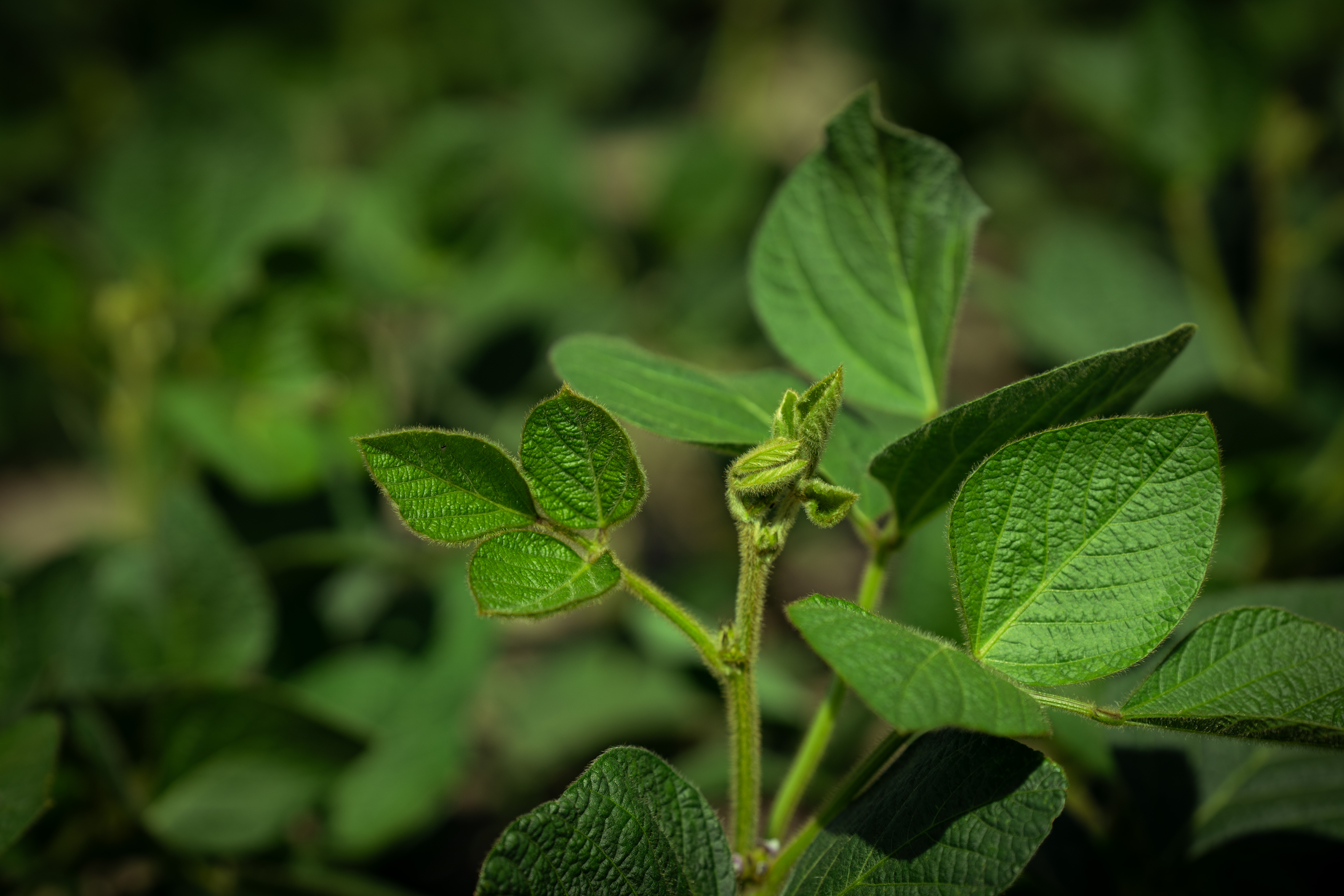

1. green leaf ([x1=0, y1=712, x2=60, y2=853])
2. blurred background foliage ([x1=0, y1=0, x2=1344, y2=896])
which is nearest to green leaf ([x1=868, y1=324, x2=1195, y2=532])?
Result: blurred background foliage ([x1=0, y1=0, x2=1344, y2=896])

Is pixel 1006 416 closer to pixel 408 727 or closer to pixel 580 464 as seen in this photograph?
pixel 580 464

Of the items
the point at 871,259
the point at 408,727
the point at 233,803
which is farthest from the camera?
the point at 408,727

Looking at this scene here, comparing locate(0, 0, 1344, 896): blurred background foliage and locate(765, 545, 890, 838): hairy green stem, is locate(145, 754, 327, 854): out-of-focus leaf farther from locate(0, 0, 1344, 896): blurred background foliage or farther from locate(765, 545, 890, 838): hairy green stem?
locate(765, 545, 890, 838): hairy green stem

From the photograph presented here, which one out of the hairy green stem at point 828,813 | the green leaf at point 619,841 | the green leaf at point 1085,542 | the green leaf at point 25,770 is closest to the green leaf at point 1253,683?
the green leaf at point 1085,542

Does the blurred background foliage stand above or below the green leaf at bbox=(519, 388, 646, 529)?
below

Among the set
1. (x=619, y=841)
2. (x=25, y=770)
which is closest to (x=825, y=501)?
(x=619, y=841)

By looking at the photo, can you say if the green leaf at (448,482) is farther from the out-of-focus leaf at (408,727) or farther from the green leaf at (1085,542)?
the out-of-focus leaf at (408,727)

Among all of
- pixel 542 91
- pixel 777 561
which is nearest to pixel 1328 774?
pixel 777 561
